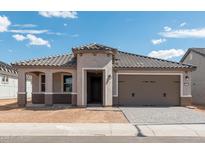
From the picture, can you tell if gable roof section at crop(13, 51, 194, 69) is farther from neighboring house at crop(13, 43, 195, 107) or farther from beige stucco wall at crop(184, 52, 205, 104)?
beige stucco wall at crop(184, 52, 205, 104)

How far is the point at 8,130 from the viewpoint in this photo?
1141cm

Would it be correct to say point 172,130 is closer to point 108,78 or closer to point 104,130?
point 104,130

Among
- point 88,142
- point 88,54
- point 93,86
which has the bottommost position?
point 88,142

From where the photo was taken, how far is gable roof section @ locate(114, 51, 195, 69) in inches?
898

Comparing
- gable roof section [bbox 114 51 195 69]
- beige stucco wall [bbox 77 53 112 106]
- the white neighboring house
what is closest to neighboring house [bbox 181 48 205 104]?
gable roof section [bbox 114 51 195 69]

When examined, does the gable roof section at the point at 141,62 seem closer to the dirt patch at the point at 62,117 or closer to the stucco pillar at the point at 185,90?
the stucco pillar at the point at 185,90

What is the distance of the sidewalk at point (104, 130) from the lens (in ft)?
35.3

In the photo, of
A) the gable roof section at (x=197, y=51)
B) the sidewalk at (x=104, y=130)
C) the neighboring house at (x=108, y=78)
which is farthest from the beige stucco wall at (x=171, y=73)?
the sidewalk at (x=104, y=130)

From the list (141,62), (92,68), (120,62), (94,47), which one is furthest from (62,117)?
(141,62)

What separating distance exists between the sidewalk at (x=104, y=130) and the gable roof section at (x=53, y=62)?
986 centimetres

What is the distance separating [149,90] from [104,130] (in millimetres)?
12677
